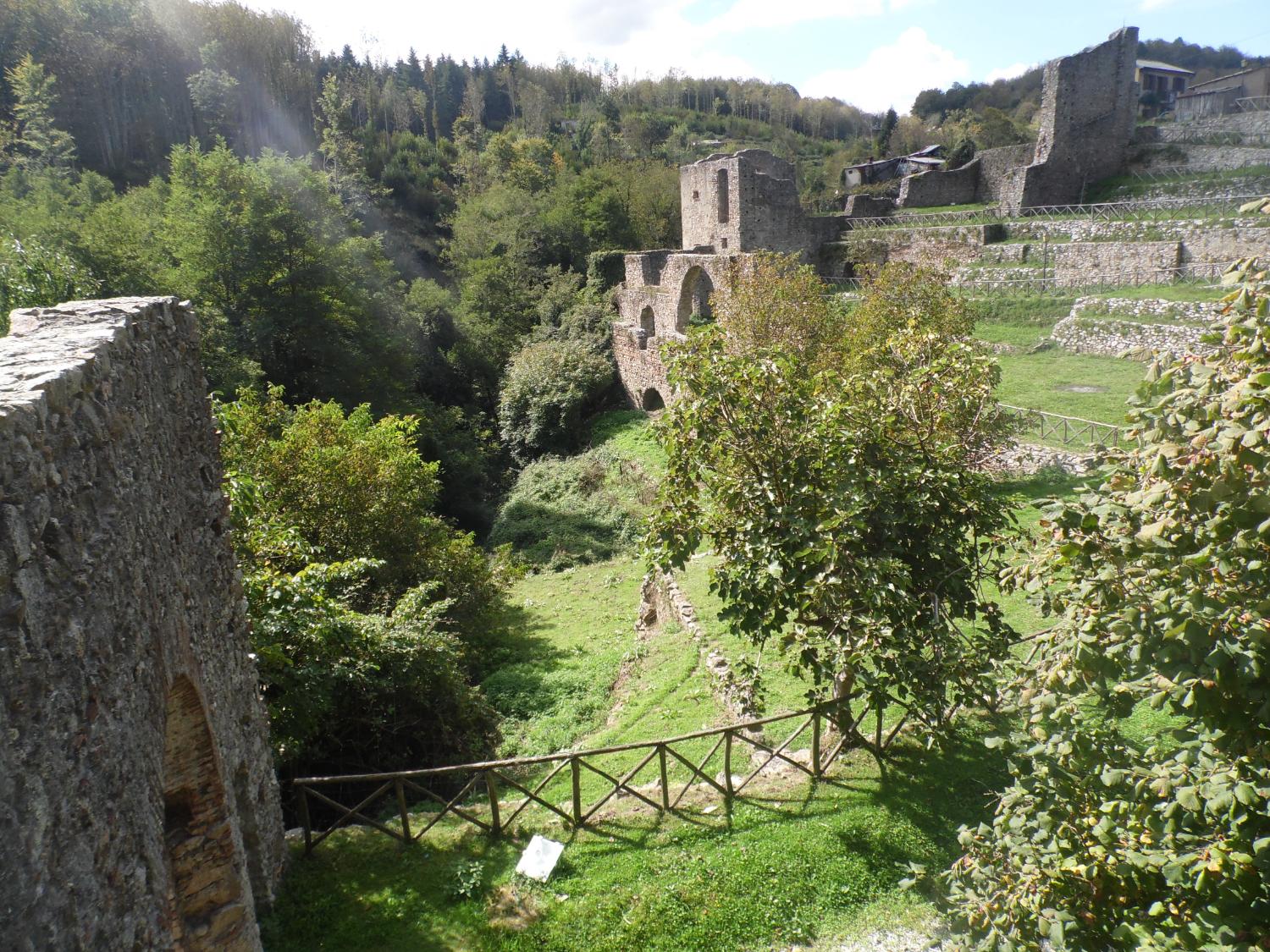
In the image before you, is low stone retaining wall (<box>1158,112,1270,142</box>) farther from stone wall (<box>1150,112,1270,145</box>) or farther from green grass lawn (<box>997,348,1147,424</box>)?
green grass lawn (<box>997,348,1147,424</box>)

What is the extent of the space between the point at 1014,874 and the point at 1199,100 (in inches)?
1985

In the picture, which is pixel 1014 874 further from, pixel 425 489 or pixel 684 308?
pixel 684 308

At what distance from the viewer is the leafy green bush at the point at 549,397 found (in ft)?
83.8

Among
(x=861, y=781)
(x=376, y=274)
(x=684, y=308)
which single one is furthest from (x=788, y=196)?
(x=861, y=781)

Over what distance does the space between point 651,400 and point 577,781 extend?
20013 millimetres

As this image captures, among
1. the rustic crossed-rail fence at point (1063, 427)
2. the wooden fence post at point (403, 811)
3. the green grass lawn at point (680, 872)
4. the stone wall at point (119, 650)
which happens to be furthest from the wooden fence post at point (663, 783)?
the rustic crossed-rail fence at point (1063, 427)

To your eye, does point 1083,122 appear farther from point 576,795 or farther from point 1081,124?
point 576,795

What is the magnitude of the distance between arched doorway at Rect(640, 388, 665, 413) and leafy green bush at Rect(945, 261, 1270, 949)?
2196 centimetres

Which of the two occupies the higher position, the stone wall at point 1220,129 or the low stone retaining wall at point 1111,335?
the stone wall at point 1220,129

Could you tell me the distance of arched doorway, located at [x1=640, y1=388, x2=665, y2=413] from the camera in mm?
25734

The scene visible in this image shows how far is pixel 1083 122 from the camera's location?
29.2m

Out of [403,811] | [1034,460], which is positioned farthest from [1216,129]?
[403,811]

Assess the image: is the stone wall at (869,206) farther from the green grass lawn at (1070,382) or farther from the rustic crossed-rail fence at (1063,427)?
the rustic crossed-rail fence at (1063,427)

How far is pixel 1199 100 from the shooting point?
40312 mm
